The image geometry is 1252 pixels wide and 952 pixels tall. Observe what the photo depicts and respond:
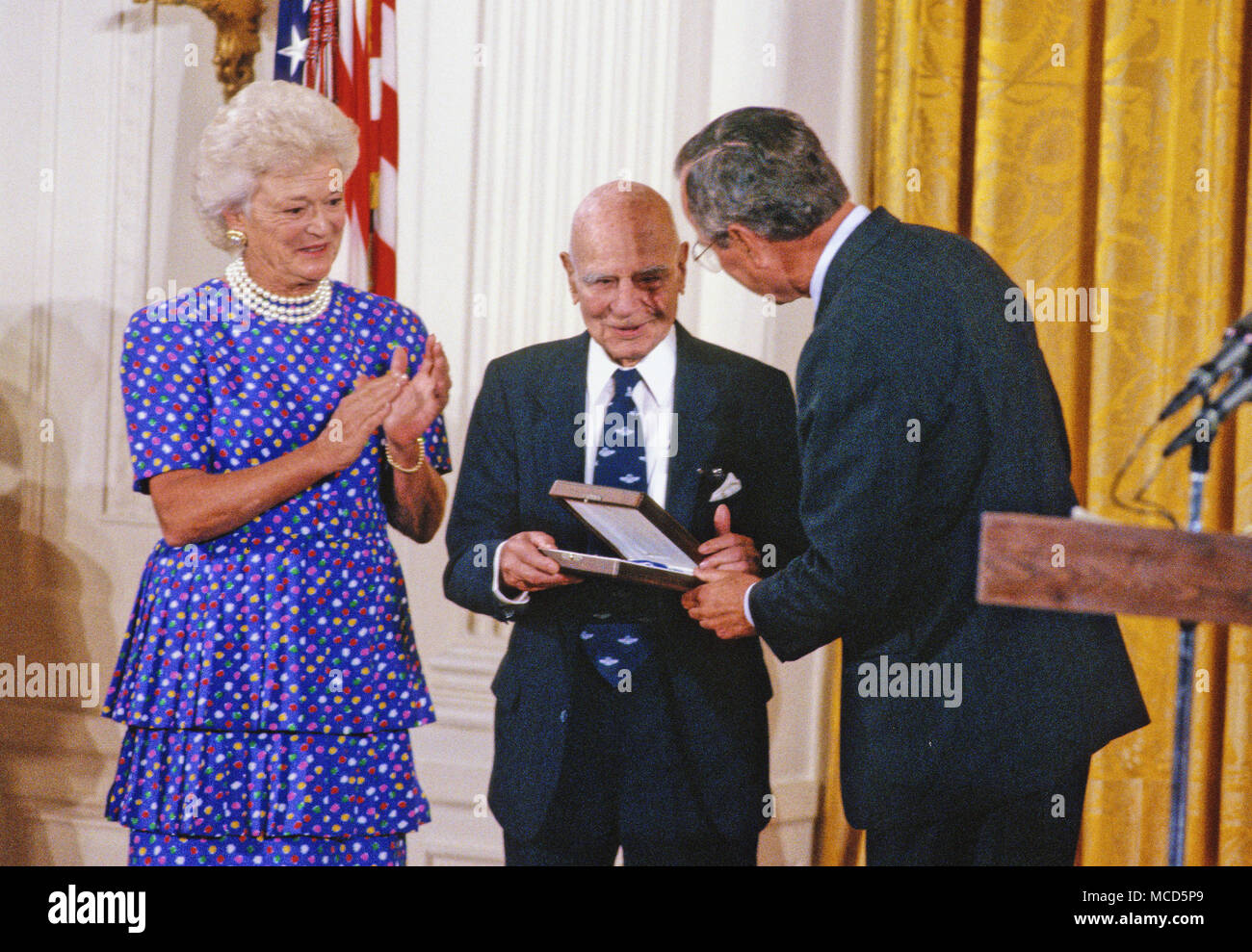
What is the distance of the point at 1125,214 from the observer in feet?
9.49

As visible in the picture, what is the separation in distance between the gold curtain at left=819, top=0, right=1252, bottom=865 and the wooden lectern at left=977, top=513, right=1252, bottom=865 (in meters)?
1.48

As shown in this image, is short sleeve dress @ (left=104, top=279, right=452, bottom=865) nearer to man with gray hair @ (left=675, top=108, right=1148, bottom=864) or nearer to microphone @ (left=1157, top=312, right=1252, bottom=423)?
man with gray hair @ (left=675, top=108, right=1148, bottom=864)

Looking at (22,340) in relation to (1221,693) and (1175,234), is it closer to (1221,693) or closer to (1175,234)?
(1175,234)

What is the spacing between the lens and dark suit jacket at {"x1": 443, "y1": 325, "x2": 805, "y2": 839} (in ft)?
8.32

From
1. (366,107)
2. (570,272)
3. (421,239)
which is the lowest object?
(570,272)

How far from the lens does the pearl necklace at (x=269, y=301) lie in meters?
2.43

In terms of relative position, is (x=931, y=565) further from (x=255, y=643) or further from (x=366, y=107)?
(x=366, y=107)

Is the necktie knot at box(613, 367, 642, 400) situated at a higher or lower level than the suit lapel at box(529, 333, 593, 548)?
higher

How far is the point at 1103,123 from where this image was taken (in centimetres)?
288

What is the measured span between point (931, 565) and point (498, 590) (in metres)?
0.87

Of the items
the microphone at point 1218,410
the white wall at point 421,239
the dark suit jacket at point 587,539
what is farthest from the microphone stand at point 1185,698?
the white wall at point 421,239

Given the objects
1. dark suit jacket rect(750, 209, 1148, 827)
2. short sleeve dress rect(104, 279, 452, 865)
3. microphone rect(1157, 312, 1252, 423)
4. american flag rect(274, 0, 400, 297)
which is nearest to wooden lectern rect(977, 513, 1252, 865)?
microphone rect(1157, 312, 1252, 423)

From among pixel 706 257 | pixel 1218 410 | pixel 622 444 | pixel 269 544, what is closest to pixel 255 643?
pixel 269 544

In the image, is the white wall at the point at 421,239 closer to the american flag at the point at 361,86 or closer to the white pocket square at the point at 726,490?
the american flag at the point at 361,86
